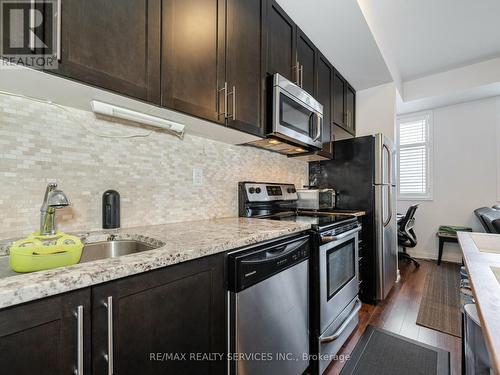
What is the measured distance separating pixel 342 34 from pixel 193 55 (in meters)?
1.51

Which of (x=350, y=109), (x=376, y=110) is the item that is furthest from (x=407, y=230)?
(x=350, y=109)

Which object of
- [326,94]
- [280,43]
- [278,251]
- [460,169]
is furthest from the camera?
[460,169]

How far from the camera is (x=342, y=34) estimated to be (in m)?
2.03

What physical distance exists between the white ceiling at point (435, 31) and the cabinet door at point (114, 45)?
5.24ft

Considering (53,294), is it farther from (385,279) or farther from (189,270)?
(385,279)

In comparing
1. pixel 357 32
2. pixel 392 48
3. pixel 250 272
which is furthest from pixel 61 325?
pixel 392 48

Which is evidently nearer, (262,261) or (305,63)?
(262,261)

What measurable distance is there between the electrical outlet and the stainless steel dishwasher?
0.71m

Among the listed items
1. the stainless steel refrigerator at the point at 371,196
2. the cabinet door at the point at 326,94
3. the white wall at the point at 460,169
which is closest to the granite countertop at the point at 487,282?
the stainless steel refrigerator at the point at 371,196

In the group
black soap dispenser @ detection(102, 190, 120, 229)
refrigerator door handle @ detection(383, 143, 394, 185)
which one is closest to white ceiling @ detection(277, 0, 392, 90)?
refrigerator door handle @ detection(383, 143, 394, 185)

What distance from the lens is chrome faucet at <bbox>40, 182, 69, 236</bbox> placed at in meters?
0.88

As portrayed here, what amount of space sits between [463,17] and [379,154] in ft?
5.19

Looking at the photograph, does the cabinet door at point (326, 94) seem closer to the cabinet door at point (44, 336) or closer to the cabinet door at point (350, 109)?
the cabinet door at point (350, 109)

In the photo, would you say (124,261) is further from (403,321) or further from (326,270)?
(403,321)
